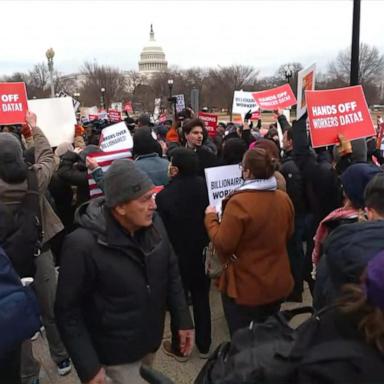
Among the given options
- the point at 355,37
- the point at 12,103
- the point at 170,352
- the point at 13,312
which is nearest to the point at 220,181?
the point at 170,352

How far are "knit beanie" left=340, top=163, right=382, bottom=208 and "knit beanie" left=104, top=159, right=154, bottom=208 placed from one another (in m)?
Answer: 1.34

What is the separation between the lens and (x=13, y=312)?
198 cm

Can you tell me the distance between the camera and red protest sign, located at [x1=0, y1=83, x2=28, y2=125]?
5.43 meters

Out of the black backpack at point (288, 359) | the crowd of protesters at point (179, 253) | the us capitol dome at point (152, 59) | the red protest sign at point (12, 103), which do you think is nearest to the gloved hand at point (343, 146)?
the crowd of protesters at point (179, 253)

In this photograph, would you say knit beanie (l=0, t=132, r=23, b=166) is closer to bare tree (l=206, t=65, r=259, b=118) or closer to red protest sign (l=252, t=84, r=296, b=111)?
red protest sign (l=252, t=84, r=296, b=111)

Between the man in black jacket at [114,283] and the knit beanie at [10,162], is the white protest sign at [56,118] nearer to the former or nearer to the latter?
the knit beanie at [10,162]

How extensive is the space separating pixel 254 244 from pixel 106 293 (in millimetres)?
1172

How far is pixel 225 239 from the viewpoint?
3.05 meters

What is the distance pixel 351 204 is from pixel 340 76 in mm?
56250

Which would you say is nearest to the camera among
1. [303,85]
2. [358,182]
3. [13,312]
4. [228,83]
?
[13,312]

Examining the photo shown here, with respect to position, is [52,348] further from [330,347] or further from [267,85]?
[267,85]

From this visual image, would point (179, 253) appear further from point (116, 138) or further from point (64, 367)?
point (116, 138)

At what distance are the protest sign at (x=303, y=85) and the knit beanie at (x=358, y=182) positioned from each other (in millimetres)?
2132

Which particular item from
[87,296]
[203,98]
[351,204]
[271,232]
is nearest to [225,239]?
[271,232]
